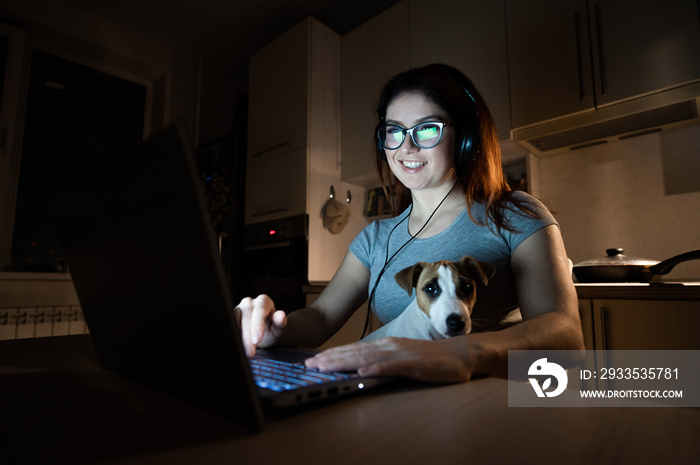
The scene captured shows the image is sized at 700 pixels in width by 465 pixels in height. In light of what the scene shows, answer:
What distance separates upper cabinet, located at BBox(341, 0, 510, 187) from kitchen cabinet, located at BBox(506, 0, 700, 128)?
81 millimetres

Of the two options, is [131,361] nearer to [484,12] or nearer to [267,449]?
[267,449]

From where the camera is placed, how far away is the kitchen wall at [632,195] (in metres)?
A: 1.75

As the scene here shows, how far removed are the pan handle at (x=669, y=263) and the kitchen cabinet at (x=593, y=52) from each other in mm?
683

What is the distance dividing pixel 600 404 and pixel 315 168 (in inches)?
90.4

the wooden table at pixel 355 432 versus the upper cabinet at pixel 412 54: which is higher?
the upper cabinet at pixel 412 54

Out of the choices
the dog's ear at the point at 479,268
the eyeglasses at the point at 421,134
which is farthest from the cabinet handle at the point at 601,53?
the dog's ear at the point at 479,268

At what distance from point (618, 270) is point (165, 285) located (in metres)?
1.56

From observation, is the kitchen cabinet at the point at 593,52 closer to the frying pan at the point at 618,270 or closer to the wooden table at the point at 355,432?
the frying pan at the point at 618,270

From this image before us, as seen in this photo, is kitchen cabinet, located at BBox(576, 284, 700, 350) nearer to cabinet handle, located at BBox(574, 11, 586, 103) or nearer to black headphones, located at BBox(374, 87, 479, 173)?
black headphones, located at BBox(374, 87, 479, 173)

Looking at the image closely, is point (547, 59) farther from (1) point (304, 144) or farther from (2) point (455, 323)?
(2) point (455, 323)

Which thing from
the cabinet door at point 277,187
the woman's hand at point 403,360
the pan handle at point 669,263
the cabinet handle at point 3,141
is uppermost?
the cabinet handle at point 3,141

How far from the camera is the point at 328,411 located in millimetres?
351

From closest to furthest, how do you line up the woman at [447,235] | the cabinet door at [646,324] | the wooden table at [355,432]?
the wooden table at [355,432] < the woman at [447,235] < the cabinet door at [646,324]

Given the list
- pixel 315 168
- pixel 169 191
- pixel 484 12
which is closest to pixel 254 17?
pixel 315 168
